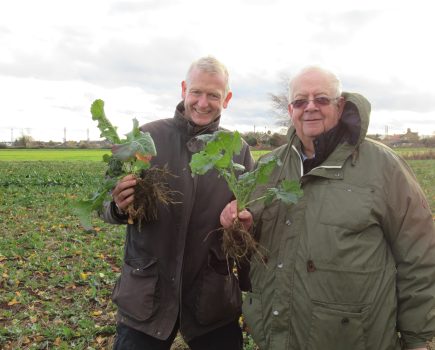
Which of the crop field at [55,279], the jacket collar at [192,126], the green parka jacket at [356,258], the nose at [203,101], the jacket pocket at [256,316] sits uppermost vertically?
the nose at [203,101]

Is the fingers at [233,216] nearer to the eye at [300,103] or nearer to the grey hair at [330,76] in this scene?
the eye at [300,103]

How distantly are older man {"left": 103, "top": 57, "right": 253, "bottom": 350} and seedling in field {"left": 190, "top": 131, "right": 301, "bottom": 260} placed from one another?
0.24 meters

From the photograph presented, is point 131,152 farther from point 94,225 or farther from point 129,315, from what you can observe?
point 94,225

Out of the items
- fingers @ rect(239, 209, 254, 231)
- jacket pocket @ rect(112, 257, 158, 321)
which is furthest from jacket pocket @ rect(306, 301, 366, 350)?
jacket pocket @ rect(112, 257, 158, 321)

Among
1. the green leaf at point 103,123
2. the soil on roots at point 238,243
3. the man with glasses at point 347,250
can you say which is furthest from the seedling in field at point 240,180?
the green leaf at point 103,123

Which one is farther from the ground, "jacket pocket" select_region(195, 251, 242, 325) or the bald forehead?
the bald forehead

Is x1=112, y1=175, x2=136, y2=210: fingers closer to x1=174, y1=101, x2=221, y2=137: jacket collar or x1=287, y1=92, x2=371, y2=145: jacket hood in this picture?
x1=174, y1=101, x2=221, y2=137: jacket collar

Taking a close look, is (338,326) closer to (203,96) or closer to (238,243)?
(238,243)

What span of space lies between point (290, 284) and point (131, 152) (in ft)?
3.85

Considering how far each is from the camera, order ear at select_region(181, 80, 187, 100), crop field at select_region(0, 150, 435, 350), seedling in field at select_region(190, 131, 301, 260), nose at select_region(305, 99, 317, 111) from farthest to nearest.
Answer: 1. crop field at select_region(0, 150, 435, 350)
2. ear at select_region(181, 80, 187, 100)
3. nose at select_region(305, 99, 317, 111)
4. seedling in field at select_region(190, 131, 301, 260)

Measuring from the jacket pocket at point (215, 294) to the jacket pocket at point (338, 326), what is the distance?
2.23 feet

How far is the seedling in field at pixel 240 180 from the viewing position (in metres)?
2.45

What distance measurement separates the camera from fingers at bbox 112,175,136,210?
271 centimetres

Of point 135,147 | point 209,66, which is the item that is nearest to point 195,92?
point 209,66
